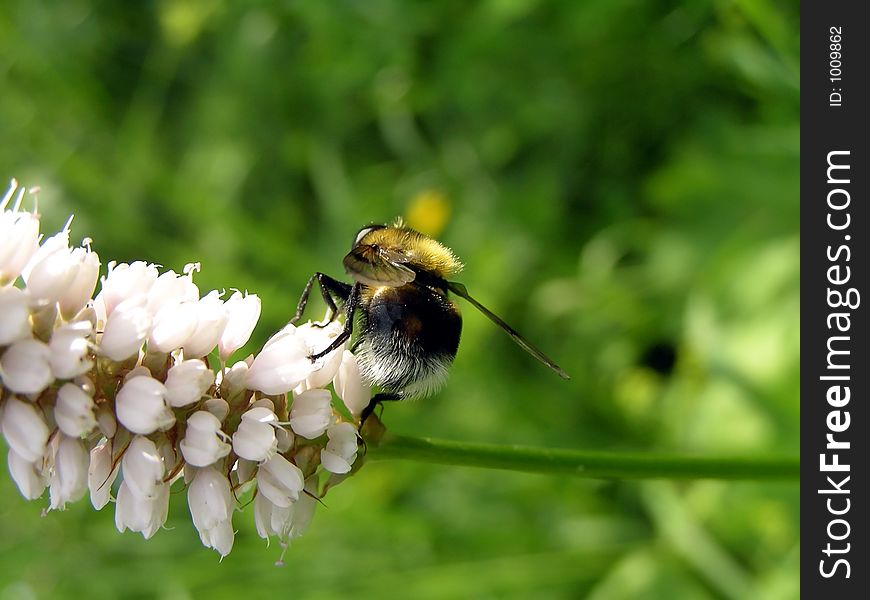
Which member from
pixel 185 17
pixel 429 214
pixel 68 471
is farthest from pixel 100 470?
pixel 185 17

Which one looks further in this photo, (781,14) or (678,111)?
(678,111)

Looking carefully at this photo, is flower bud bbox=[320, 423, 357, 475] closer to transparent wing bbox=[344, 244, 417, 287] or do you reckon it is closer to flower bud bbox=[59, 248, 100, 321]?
transparent wing bbox=[344, 244, 417, 287]

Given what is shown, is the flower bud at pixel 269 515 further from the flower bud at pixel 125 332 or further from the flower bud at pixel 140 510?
the flower bud at pixel 125 332

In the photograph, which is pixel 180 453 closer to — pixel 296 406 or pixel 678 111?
pixel 296 406

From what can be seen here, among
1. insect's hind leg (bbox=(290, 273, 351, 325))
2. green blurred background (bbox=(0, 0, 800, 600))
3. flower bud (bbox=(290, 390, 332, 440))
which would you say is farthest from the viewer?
green blurred background (bbox=(0, 0, 800, 600))

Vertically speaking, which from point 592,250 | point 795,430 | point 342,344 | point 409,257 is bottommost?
point 795,430

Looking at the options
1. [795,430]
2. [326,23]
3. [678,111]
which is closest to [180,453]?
[795,430]

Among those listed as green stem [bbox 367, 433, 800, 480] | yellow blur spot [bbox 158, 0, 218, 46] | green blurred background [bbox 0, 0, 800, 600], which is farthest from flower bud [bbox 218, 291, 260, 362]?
yellow blur spot [bbox 158, 0, 218, 46]
